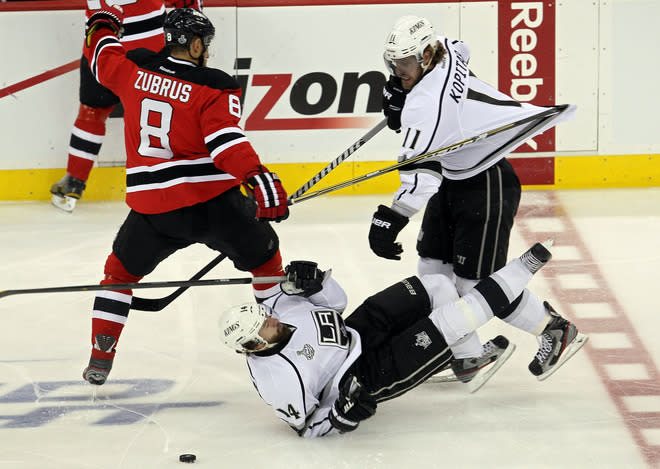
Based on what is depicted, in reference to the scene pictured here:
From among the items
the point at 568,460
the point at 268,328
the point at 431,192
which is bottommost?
the point at 568,460

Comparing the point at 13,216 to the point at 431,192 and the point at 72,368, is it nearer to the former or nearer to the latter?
the point at 72,368

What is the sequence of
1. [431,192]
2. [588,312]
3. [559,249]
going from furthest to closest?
[559,249] < [588,312] < [431,192]

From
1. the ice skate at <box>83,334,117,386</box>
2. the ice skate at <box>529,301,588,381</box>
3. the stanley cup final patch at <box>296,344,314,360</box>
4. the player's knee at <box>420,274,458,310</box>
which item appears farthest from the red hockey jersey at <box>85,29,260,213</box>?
the ice skate at <box>529,301,588,381</box>

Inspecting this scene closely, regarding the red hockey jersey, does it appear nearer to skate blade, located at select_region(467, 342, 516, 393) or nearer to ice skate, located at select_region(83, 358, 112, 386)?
ice skate, located at select_region(83, 358, 112, 386)

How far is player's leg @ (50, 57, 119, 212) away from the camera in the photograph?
5.91 metres

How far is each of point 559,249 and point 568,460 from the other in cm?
208

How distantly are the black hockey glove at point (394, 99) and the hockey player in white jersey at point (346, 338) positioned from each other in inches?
21.6

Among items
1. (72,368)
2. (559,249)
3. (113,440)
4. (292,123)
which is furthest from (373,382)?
(292,123)

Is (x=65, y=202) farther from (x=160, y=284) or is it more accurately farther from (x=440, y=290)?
(x=440, y=290)

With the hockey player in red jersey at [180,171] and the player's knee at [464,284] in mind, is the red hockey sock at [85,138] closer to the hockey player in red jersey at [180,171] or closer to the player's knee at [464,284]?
the hockey player in red jersey at [180,171]

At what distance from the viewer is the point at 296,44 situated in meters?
6.12

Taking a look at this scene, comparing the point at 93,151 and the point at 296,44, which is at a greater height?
the point at 296,44

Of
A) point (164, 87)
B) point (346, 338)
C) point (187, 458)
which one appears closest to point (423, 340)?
point (346, 338)

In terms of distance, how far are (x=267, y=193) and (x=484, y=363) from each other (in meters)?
0.96
